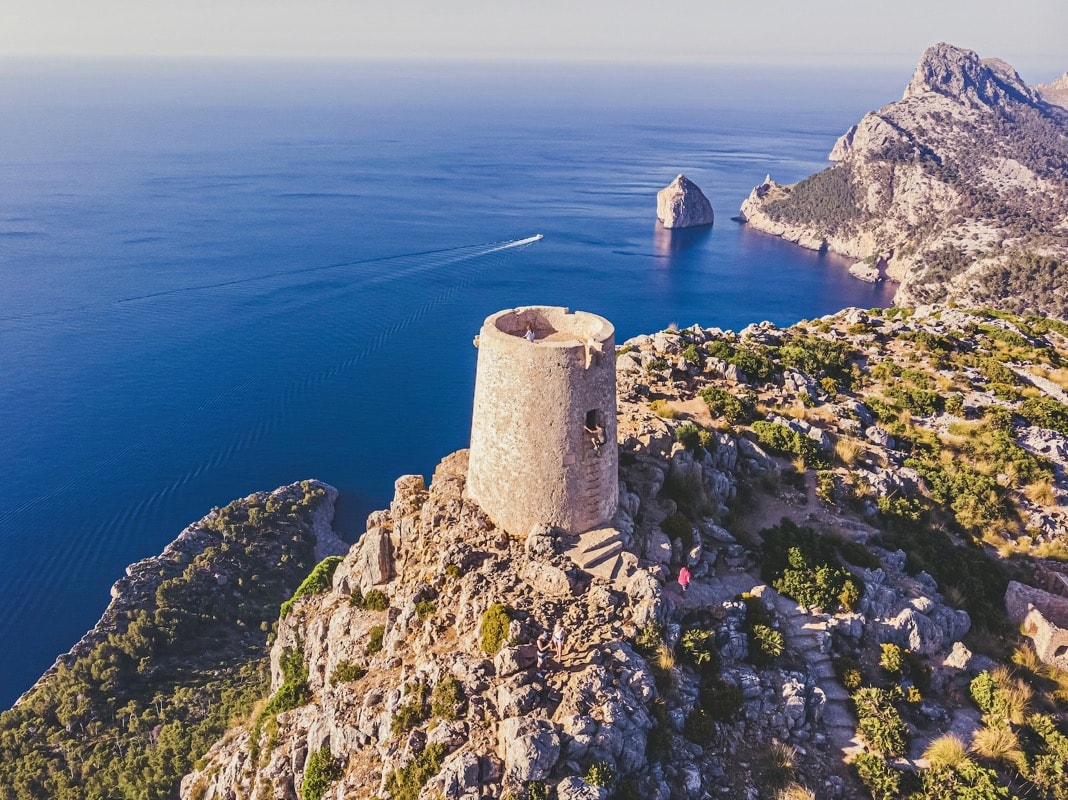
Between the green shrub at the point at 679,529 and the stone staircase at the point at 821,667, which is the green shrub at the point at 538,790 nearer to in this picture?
the stone staircase at the point at 821,667

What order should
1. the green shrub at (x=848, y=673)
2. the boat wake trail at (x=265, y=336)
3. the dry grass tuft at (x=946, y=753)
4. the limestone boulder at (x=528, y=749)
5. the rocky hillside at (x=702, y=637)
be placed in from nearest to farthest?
the limestone boulder at (x=528, y=749)
the rocky hillside at (x=702, y=637)
the dry grass tuft at (x=946, y=753)
the green shrub at (x=848, y=673)
the boat wake trail at (x=265, y=336)

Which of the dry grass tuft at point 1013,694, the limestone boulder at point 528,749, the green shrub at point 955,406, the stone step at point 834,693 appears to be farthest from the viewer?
the green shrub at point 955,406

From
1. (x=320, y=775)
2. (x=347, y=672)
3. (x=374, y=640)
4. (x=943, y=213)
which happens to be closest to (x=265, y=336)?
(x=374, y=640)

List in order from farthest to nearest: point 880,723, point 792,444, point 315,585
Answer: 1. point 792,444
2. point 315,585
3. point 880,723

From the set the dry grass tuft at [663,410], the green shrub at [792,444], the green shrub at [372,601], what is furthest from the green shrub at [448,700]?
the green shrub at [792,444]

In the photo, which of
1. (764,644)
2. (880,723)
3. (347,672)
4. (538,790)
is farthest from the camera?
(347,672)

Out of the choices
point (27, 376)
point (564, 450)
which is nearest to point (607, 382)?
point (564, 450)

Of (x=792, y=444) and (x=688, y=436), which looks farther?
(x=792, y=444)

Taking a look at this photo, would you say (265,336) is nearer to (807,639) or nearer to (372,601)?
(372,601)
